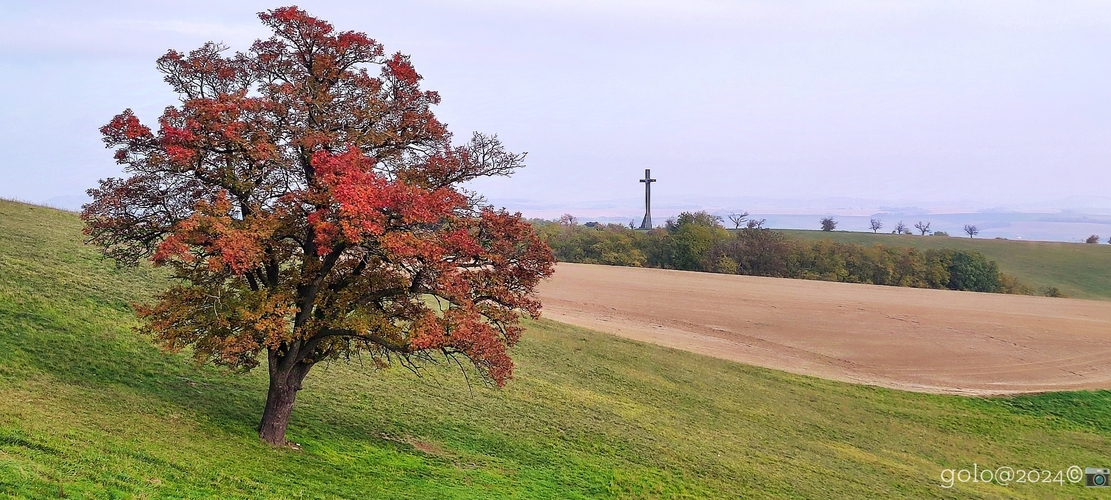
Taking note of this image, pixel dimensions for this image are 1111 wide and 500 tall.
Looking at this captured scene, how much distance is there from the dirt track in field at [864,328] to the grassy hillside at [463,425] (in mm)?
4407

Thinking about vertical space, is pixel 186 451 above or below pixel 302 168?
below

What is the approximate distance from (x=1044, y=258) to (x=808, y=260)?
55.6 meters

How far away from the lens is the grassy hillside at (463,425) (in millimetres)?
13922

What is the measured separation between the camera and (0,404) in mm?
14016

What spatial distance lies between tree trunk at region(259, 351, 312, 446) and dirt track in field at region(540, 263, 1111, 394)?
29.2 m

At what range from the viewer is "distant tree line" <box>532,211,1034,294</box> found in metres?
83.8

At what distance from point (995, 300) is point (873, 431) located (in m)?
46.4

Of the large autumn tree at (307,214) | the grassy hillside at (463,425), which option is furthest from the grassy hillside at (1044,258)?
the large autumn tree at (307,214)

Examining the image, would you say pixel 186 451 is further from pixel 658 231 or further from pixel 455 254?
pixel 658 231

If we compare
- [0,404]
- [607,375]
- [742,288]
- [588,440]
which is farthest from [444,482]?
[742,288]
